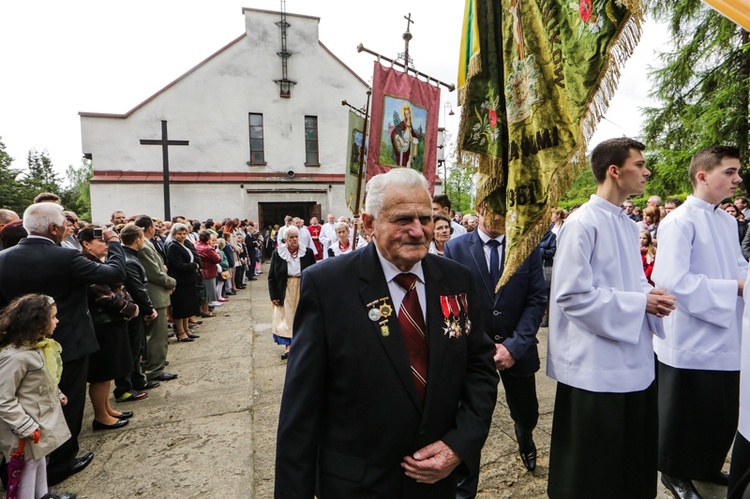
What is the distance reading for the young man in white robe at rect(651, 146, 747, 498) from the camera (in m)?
2.75

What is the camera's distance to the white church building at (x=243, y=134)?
19.1 m

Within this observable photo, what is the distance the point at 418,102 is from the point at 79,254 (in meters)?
4.11

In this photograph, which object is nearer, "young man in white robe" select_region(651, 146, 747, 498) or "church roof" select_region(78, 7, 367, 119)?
"young man in white robe" select_region(651, 146, 747, 498)

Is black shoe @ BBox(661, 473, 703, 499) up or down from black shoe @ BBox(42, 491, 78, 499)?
up

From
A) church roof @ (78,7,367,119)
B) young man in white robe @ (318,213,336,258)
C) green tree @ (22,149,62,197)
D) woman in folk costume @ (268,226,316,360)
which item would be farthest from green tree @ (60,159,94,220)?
woman in folk costume @ (268,226,316,360)

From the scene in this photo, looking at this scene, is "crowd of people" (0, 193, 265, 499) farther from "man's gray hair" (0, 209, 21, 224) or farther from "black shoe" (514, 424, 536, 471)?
"black shoe" (514, 424, 536, 471)

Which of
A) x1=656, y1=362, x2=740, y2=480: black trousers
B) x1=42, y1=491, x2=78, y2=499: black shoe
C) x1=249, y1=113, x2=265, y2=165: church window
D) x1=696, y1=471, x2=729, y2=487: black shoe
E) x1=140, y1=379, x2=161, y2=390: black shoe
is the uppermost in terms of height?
x1=249, y1=113, x2=265, y2=165: church window

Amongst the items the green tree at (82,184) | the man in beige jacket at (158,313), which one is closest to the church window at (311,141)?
the man in beige jacket at (158,313)

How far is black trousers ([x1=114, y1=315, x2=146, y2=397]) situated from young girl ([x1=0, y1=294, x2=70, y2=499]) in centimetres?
192

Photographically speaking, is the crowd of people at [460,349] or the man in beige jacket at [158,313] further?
the man in beige jacket at [158,313]

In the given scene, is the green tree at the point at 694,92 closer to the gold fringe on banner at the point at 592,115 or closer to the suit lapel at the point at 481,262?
the suit lapel at the point at 481,262

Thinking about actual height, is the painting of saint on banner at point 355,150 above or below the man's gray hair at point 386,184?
above

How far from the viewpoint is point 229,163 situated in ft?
66.9

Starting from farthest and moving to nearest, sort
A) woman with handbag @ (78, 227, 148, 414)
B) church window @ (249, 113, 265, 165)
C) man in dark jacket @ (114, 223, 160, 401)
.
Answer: church window @ (249, 113, 265, 165)
man in dark jacket @ (114, 223, 160, 401)
woman with handbag @ (78, 227, 148, 414)
